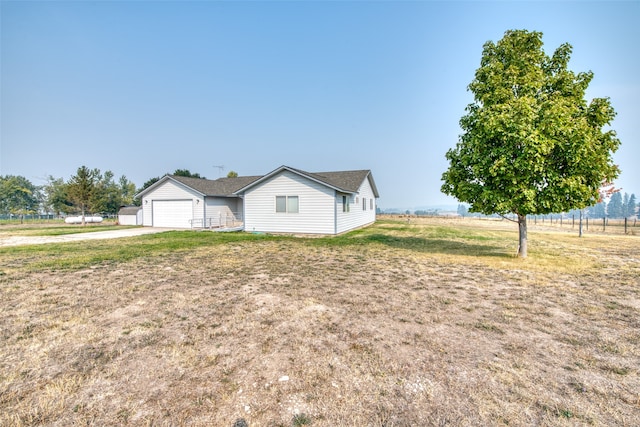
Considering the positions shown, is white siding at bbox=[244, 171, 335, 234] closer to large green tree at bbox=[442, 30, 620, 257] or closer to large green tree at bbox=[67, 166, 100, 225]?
large green tree at bbox=[442, 30, 620, 257]

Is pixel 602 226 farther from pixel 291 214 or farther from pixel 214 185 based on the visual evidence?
pixel 214 185

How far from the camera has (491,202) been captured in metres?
8.87

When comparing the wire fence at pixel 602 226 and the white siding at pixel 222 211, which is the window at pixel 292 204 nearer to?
the white siding at pixel 222 211

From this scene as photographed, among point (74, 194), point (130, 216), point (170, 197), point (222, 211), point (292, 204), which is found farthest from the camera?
point (130, 216)

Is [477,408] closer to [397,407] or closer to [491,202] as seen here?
[397,407]

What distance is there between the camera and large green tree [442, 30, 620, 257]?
26.1ft

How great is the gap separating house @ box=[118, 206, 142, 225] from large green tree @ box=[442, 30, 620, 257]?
27289mm

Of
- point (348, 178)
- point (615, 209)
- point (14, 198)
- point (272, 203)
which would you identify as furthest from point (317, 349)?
point (615, 209)

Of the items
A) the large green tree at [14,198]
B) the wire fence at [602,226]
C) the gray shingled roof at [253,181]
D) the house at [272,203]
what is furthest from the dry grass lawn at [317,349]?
the large green tree at [14,198]

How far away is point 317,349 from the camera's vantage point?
3.29 m

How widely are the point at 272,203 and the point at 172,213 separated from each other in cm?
1058

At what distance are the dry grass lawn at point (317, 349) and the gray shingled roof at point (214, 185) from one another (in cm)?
1560

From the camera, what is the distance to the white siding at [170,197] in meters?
21.3

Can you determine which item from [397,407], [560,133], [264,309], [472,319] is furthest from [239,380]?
[560,133]
